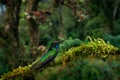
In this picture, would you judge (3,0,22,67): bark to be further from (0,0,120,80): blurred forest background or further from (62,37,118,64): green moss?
(62,37,118,64): green moss

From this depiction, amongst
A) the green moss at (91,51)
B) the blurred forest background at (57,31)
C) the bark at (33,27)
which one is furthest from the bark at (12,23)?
the green moss at (91,51)

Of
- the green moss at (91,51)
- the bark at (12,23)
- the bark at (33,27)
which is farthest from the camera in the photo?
the bark at (33,27)

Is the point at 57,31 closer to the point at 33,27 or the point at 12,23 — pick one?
the point at 33,27

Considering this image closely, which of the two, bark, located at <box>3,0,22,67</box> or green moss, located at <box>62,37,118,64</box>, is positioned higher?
green moss, located at <box>62,37,118,64</box>

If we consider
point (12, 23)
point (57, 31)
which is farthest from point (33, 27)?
point (57, 31)

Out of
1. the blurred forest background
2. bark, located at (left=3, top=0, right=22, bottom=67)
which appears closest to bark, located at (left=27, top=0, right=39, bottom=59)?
the blurred forest background

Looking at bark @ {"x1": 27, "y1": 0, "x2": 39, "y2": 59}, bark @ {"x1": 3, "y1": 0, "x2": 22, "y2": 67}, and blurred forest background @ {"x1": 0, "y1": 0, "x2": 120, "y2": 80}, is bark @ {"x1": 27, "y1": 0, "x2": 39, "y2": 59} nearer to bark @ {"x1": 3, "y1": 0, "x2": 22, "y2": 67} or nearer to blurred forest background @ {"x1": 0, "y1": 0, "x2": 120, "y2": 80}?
blurred forest background @ {"x1": 0, "y1": 0, "x2": 120, "y2": 80}

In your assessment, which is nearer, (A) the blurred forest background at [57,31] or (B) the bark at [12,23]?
(A) the blurred forest background at [57,31]

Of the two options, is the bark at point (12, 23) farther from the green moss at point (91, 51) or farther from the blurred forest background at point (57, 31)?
the green moss at point (91, 51)

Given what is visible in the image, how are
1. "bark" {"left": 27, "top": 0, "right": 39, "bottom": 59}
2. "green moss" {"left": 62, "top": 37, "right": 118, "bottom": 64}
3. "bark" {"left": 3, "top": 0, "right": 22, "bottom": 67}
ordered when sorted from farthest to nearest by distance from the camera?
"bark" {"left": 27, "top": 0, "right": 39, "bottom": 59}
"bark" {"left": 3, "top": 0, "right": 22, "bottom": 67}
"green moss" {"left": 62, "top": 37, "right": 118, "bottom": 64}

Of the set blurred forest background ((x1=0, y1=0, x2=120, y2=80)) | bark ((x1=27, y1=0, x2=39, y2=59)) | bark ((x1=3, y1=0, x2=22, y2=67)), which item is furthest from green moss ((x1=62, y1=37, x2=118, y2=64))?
bark ((x1=27, y1=0, x2=39, y2=59))

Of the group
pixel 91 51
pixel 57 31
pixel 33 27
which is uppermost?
pixel 91 51

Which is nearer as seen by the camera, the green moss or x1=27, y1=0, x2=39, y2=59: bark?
the green moss

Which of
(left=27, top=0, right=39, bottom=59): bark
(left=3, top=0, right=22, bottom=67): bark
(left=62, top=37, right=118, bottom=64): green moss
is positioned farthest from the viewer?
(left=27, top=0, right=39, bottom=59): bark
